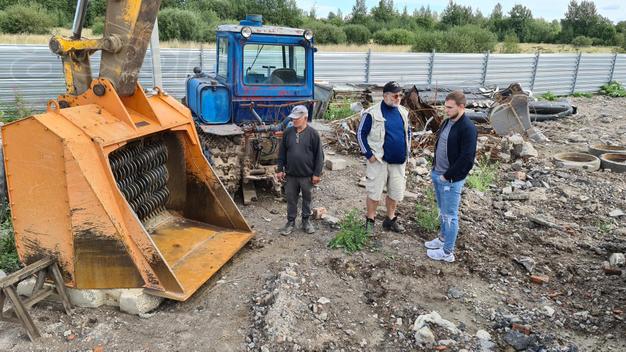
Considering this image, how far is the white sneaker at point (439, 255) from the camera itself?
4.86m

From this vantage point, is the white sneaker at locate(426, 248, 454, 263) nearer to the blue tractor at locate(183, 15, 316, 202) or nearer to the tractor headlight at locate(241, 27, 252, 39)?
the blue tractor at locate(183, 15, 316, 202)

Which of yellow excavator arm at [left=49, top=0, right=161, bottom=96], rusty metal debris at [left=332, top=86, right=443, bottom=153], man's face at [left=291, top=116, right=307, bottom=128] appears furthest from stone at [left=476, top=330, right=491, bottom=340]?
rusty metal debris at [left=332, top=86, right=443, bottom=153]

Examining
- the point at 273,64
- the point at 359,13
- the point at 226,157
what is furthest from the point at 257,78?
the point at 359,13

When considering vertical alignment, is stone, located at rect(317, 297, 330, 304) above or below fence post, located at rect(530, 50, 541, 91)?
below

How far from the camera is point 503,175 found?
8.02 metres

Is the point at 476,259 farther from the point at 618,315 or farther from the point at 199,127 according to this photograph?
the point at 199,127

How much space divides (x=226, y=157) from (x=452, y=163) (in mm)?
2777

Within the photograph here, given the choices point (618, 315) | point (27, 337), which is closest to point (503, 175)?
point (618, 315)

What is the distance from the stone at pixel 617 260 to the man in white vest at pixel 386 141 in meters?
2.19

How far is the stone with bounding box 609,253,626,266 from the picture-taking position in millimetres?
4828

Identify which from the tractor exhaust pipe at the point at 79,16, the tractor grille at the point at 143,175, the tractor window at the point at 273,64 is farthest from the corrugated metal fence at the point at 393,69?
the tractor exhaust pipe at the point at 79,16

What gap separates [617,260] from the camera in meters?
4.84

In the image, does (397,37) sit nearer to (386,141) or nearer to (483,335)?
(386,141)

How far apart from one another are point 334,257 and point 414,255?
84 centimetres
